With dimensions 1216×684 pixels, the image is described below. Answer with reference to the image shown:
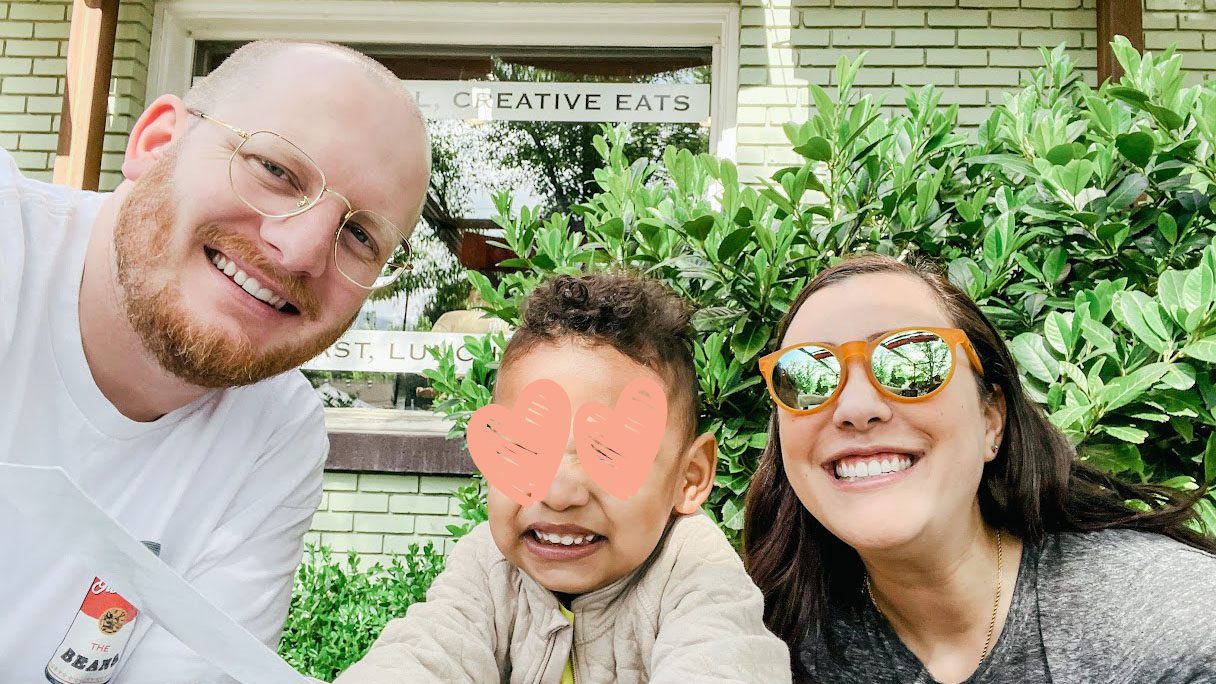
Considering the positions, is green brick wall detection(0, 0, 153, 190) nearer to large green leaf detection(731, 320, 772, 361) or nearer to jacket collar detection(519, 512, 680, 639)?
large green leaf detection(731, 320, 772, 361)

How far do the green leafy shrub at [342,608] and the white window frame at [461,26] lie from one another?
2.89 m

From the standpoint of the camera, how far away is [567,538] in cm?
138

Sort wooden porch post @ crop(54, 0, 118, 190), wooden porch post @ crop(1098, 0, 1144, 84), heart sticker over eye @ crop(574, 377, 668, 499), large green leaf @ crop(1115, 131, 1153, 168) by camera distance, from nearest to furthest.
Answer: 1. heart sticker over eye @ crop(574, 377, 668, 499)
2. large green leaf @ crop(1115, 131, 1153, 168)
3. wooden porch post @ crop(1098, 0, 1144, 84)
4. wooden porch post @ crop(54, 0, 118, 190)

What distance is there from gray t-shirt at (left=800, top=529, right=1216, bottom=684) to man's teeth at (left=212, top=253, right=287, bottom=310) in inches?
49.8

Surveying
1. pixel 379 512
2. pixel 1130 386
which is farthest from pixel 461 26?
pixel 1130 386

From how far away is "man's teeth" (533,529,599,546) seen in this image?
1.38 meters

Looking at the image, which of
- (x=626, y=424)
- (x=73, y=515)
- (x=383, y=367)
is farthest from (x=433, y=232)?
(x=73, y=515)

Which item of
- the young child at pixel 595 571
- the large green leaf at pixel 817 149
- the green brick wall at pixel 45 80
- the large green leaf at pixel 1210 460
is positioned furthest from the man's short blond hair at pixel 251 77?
the green brick wall at pixel 45 80

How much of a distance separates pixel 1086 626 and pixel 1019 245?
3.37 ft

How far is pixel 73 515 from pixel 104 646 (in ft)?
3.25

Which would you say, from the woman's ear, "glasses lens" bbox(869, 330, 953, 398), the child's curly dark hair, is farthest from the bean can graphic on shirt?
the woman's ear

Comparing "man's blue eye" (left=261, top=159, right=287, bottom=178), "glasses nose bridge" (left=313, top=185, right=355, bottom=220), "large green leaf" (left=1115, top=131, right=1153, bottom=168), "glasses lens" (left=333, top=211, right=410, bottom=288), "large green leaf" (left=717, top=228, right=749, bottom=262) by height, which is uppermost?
"large green leaf" (left=1115, top=131, right=1153, bottom=168)

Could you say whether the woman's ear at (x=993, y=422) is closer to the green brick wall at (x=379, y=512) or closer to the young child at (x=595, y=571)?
the young child at (x=595, y=571)

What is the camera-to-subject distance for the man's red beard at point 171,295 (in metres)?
1.52
